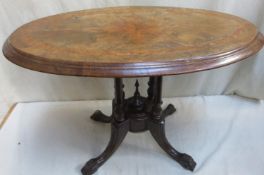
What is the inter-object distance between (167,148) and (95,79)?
2.08ft

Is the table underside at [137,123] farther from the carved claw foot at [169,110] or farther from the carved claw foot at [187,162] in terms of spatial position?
the carved claw foot at [169,110]

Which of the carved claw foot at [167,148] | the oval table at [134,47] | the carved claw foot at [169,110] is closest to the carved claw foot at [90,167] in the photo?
the oval table at [134,47]

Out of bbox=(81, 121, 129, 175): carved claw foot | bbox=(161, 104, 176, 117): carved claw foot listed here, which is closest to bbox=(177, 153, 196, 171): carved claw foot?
bbox=(81, 121, 129, 175): carved claw foot

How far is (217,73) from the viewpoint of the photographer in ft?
4.96

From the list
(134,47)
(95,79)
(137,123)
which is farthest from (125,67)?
(95,79)

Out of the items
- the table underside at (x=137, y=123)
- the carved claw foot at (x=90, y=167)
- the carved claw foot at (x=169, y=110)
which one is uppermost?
the table underside at (x=137, y=123)

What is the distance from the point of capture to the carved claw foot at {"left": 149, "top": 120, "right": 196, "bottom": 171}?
1.06m

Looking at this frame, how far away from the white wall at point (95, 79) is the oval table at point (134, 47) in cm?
27

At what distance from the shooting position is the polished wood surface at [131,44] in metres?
0.62

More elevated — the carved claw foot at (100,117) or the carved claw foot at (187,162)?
the carved claw foot at (187,162)

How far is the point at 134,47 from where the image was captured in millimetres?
703

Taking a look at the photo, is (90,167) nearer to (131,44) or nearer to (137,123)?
(137,123)

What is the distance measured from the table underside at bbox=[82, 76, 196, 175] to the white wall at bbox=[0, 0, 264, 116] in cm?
46

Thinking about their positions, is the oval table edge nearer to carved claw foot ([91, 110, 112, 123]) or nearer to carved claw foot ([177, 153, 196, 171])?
carved claw foot ([177, 153, 196, 171])
